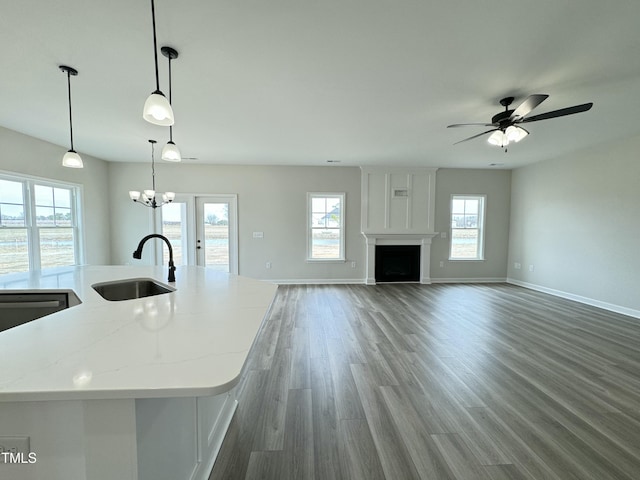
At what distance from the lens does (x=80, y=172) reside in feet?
16.1

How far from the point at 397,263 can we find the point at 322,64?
4.83 metres

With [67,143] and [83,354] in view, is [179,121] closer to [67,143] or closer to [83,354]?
[67,143]

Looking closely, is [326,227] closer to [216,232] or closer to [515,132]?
[216,232]

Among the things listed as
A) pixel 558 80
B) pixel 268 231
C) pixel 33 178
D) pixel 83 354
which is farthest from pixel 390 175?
pixel 33 178

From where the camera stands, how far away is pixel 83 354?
83cm

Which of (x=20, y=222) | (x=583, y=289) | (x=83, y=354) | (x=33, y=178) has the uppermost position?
(x=33, y=178)

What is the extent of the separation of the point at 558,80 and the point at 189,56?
3.24 metres

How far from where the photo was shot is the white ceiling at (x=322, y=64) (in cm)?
168

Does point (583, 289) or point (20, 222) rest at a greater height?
point (20, 222)

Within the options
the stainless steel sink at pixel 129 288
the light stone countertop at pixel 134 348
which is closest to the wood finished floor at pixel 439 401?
the light stone countertop at pixel 134 348

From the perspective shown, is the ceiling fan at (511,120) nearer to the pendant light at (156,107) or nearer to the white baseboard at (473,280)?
the pendant light at (156,107)

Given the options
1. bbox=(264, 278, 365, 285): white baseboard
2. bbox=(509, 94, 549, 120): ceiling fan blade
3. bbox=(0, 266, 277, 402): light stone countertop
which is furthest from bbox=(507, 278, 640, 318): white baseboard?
bbox=(0, 266, 277, 402): light stone countertop

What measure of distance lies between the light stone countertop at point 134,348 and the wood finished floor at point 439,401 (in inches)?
37.3

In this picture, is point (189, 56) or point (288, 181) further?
point (288, 181)
